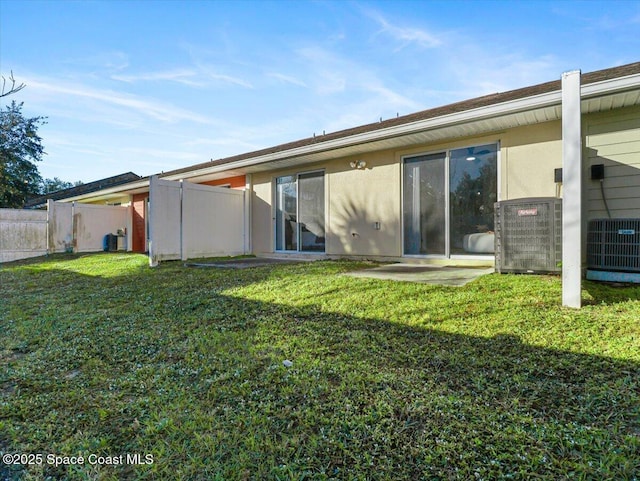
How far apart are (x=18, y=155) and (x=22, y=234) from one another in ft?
A: 45.2

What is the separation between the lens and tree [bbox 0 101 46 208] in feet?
67.9

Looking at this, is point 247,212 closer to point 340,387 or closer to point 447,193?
point 447,193

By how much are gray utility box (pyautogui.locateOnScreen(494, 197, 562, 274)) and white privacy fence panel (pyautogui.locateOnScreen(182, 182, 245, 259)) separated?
21.6 ft

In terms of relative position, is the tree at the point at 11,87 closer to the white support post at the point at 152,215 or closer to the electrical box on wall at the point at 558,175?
the white support post at the point at 152,215

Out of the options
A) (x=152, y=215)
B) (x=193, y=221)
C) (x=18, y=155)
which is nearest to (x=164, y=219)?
(x=152, y=215)

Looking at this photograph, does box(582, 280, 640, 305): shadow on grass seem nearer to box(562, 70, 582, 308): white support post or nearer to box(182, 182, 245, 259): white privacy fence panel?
box(562, 70, 582, 308): white support post

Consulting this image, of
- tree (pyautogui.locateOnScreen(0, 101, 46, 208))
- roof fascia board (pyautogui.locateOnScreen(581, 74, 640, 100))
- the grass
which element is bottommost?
the grass

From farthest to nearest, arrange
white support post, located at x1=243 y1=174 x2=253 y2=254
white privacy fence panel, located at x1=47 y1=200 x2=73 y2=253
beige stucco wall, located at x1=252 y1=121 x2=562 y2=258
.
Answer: white privacy fence panel, located at x1=47 y1=200 x2=73 y2=253, white support post, located at x1=243 y1=174 x2=253 y2=254, beige stucco wall, located at x1=252 y1=121 x2=562 y2=258

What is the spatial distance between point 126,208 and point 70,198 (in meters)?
3.44

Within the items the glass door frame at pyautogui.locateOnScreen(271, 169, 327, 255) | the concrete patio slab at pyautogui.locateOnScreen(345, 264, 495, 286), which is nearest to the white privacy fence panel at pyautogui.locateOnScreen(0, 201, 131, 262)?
the glass door frame at pyautogui.locateOnScreen(271, 169, 327, 255)

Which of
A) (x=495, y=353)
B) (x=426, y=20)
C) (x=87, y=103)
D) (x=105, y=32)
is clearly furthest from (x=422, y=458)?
(x=87, y=103)

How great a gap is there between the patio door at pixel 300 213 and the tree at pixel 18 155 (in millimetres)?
21057

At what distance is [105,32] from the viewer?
7500 millimetres

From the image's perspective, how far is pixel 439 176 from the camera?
20.7ft
